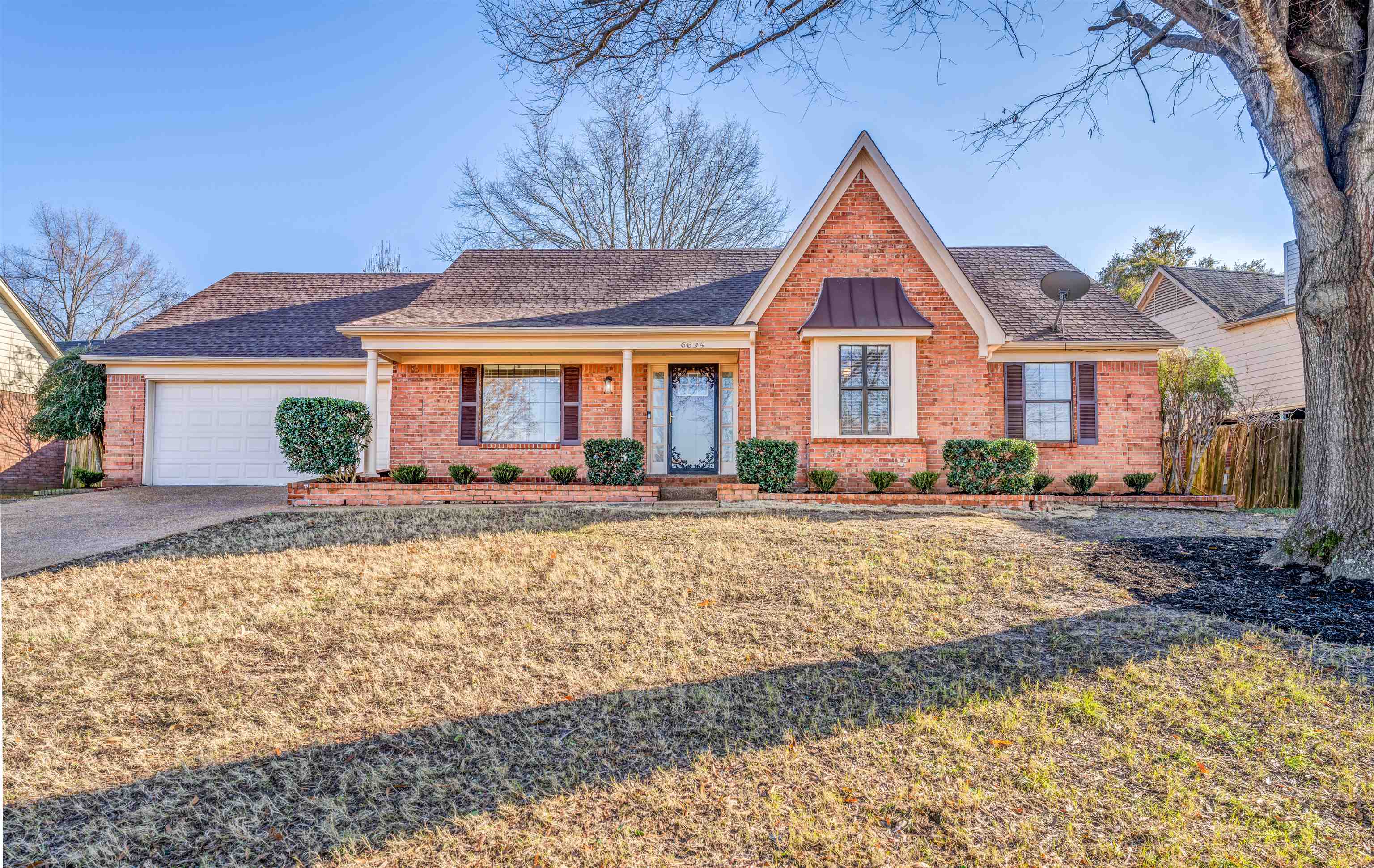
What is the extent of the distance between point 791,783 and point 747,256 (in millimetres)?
13437

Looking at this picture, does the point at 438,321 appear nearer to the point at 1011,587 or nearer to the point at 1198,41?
the point at 1011,587

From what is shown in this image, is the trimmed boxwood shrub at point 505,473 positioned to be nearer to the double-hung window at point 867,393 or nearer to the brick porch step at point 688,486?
the brick porch step at point 688,486

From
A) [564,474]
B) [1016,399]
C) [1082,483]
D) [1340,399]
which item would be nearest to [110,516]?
[564,474]

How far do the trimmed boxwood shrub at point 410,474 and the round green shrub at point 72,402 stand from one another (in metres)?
7.47

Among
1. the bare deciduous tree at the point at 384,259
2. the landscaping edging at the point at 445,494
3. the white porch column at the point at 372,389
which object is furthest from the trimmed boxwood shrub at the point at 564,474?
the bare deciduous tree at the point at 384,259

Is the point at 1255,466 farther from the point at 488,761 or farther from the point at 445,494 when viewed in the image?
the point at 488,761

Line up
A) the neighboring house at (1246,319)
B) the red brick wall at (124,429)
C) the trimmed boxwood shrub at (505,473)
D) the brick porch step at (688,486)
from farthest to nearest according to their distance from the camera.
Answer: the neighboring house at (1246,319) → the red brick wall at (124,429) → the trimmed boxwood shrub at (505,473) → the brick porch step at (688,486)

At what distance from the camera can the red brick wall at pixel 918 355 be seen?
451 inches

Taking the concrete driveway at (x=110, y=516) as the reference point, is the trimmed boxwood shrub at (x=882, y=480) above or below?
above

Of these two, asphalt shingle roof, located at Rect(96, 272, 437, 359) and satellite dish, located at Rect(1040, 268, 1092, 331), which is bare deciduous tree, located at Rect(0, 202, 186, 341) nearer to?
asphalt shingle roof, located at Rect(96, 272, 437, 359)

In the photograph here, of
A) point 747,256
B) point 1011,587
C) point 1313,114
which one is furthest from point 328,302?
point 1313,114

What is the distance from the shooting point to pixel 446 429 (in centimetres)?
1237

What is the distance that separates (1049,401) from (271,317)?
16070mm

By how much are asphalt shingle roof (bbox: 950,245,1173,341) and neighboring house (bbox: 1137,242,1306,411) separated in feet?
13.3
